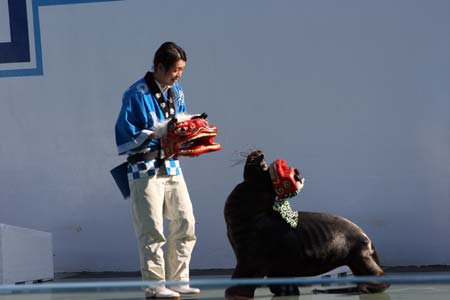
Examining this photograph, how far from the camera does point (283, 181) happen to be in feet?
12.6

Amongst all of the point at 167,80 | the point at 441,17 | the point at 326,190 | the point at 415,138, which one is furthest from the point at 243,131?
the point at 167,80

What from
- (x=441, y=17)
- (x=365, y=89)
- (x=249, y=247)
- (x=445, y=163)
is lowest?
(x=249, y=247)

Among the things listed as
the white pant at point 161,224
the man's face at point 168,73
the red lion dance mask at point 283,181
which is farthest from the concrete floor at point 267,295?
the man's face at point 168,73

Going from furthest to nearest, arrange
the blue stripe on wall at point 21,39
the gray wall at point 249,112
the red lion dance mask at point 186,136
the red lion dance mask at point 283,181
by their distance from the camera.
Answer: the blue stripe on wall at point 21,39
the gray wall at point 249,112
the red lion dance mask at point 283,181
the red lion dance mask at point 186,136

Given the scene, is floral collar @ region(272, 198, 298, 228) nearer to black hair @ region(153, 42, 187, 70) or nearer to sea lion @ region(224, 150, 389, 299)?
sea lion @ region(224, 150, 389, 299)

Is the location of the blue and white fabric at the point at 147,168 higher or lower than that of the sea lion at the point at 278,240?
higher

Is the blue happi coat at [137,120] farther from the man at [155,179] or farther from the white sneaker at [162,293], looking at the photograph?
the white sneaker at [162,293]

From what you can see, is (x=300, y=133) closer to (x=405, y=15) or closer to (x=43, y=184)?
(x=405, y=15)

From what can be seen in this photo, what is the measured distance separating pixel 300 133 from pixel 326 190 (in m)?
0.41

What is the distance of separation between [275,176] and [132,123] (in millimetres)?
650

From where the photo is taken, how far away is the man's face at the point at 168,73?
3840 millimetres

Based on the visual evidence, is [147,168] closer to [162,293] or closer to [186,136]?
[186,136]

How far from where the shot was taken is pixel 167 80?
388 cm

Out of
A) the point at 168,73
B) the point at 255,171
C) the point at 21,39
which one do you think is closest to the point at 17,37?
the point at 21,39
